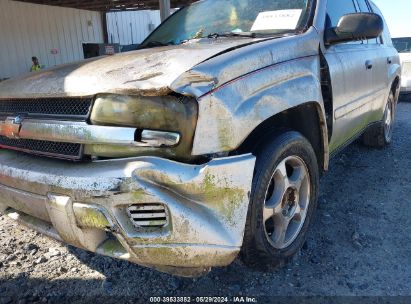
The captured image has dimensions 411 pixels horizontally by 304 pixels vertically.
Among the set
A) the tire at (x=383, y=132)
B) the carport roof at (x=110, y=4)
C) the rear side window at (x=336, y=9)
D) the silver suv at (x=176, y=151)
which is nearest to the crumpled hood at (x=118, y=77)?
the silver suv at (x=176, y=151)

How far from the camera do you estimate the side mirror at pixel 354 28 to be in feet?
8.89

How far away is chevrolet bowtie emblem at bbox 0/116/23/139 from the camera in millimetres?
2203

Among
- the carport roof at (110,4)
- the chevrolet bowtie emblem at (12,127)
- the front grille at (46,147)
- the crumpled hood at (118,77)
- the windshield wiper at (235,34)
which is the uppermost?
the carport roof at (110,4)

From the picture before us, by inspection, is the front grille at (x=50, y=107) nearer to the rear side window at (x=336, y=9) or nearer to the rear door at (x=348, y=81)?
the rear door at (x=348, y=81)

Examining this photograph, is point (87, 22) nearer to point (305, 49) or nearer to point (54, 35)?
point (54, 35)

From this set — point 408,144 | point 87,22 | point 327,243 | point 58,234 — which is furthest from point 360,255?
point 87,22

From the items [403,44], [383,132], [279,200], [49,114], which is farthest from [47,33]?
[279,200]

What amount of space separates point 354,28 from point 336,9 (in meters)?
0.70

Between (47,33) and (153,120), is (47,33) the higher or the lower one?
the lower one

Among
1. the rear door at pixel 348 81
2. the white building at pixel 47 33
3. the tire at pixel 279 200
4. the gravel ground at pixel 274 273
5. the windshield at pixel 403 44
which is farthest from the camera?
the white building at pixel 47 33

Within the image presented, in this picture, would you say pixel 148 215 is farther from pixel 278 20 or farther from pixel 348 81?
pixel 348 81

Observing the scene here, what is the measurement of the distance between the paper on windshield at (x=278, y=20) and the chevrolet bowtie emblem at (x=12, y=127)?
1.67 m

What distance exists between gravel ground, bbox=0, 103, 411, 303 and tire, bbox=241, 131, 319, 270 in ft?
0.54

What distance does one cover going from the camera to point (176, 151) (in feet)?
5.87
